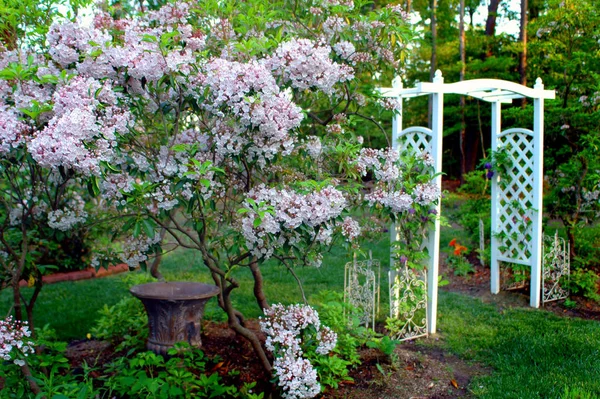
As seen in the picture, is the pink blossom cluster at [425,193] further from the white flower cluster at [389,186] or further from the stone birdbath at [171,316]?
the stone birdbath at [171,316]

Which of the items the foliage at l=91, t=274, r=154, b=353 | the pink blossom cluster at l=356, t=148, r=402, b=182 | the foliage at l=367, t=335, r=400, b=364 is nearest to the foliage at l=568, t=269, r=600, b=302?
the foliage at l=367, t=335, r=400, b=364

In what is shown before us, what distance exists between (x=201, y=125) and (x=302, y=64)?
743 mm

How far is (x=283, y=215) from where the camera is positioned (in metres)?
2.37

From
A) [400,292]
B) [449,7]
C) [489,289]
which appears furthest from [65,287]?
[449,7]

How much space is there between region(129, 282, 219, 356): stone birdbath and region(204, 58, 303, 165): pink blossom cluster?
4.73ft

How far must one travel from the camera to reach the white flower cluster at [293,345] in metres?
2.65

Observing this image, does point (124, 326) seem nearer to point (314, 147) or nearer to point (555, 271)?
point (314, 147)

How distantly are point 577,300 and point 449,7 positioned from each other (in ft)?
34.5

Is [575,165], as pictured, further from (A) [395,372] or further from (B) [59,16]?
(B) [59,16]

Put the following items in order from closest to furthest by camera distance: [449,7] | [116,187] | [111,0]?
1. [116,187]
2. [111,0]
3. [449,7]

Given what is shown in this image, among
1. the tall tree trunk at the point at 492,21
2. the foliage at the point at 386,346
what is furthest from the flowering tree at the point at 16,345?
the tall tree trunk at the point at 492,21

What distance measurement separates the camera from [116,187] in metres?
2.62

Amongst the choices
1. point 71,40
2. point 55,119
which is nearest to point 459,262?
point 71,40

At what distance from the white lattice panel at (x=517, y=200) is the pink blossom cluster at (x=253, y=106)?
11.6ft
